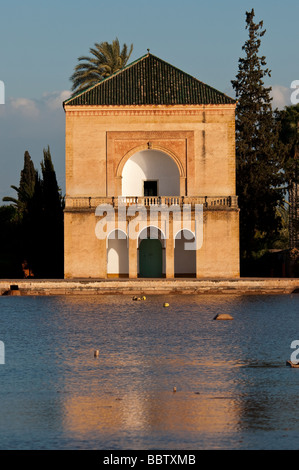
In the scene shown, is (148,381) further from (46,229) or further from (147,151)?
(46,229)

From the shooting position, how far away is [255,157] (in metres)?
51.0

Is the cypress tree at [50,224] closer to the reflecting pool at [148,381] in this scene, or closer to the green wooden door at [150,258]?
the green wooden door at [150,258]

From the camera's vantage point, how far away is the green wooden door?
44469 millimetres

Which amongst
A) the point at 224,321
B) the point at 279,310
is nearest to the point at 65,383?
the point at 224,321

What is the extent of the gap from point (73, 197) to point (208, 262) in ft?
23.9

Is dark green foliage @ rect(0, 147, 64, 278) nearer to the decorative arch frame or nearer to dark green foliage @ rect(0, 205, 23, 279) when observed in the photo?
dark green foliage @ rect(0, 205, 23, 279)

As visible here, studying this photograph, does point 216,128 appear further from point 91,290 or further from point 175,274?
point 91,290

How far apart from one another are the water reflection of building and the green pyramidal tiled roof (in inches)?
2.0

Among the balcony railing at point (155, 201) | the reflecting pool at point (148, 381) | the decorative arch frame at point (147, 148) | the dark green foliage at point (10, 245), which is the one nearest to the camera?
the reflecting pool at point (148, 381)

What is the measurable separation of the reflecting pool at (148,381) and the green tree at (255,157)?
19434 mm

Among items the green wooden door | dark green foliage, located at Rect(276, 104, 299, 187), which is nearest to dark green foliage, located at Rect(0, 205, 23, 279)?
the green wooden door

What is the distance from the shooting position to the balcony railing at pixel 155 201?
41.7 m

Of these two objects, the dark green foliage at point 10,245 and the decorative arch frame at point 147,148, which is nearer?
the decorative arch frame at point 147,148

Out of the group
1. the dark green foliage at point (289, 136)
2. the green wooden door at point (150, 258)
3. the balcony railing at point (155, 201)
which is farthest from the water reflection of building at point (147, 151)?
the dark green foliage at point (289, 136)
